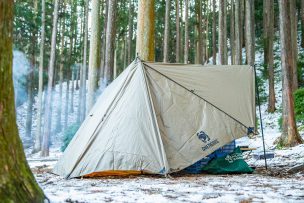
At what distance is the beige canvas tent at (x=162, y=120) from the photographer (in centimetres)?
645

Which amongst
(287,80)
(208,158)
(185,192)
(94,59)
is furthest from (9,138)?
(287,80)

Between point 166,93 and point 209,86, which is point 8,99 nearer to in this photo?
point 166,93

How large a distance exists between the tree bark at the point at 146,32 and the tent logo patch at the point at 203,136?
253 centimetres

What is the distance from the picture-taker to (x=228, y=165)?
7.23 meters

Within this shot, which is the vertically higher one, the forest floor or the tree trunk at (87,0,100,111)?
the tree trunk at (87,0,100,111)

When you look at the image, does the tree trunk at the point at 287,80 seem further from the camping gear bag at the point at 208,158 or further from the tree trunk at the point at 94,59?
the tree trunk at the point at 94,59

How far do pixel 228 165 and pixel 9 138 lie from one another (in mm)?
5103

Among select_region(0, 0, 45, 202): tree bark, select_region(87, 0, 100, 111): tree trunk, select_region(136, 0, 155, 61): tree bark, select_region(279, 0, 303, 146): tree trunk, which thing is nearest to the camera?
select_region(0, 0, 45, 202): tree bark

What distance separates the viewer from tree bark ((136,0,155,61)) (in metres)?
8.77

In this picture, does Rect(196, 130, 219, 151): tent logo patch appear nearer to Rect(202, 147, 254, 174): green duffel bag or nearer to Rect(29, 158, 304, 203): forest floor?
Rect(202, 147, 254, 174): green duffel bag

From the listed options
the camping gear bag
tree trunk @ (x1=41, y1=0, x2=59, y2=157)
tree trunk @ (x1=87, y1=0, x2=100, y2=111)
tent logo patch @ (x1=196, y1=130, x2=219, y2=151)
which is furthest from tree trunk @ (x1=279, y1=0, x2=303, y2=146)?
tree trunk @ (x1=41, y1=0, x2=59, y2=157)

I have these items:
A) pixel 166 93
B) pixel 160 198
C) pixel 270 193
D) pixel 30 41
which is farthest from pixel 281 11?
pixel 30 41

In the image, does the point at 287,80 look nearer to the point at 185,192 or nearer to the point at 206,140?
the point at 206,140

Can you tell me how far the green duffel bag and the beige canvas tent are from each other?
0.43 metres
